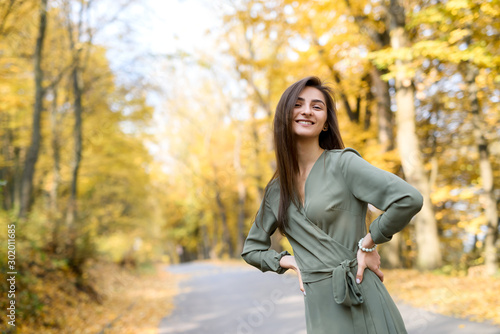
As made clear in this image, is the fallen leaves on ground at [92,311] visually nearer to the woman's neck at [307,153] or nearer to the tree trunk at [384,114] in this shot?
the woman's neck at [307,153]

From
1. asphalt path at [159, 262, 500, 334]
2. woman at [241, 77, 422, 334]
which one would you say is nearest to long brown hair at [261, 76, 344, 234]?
woman at [241, 77, 422, 334]

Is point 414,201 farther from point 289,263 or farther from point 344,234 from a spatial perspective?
point 289,263

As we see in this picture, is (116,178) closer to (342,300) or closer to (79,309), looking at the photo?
(79,309)

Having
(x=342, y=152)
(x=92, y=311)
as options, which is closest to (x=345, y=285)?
(x=342, y=152)

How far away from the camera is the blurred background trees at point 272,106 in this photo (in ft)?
33.5

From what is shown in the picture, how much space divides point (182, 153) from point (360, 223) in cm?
3319

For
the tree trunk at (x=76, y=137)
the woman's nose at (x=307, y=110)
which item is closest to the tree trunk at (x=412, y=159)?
the tree trunk at (x=76, y=137)

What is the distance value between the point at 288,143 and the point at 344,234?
51cm

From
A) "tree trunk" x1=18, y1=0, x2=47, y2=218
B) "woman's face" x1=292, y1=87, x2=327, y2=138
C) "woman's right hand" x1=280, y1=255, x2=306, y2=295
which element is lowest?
"woman's right hand" x1=280, y1=255, x2=306, y2=295

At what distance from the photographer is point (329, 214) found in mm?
2029

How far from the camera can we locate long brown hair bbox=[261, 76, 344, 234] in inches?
87.4

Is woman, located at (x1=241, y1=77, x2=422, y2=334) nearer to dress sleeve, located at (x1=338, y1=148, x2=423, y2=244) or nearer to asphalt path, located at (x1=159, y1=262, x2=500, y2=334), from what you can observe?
dress sleeve, located at (x1=338, y1=148, x2=423, y2=244)

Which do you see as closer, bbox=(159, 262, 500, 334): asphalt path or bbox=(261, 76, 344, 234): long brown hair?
bbox=(261, 76, 344, 234): long brown hair

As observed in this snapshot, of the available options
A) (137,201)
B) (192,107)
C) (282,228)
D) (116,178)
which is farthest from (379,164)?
(192,107)
